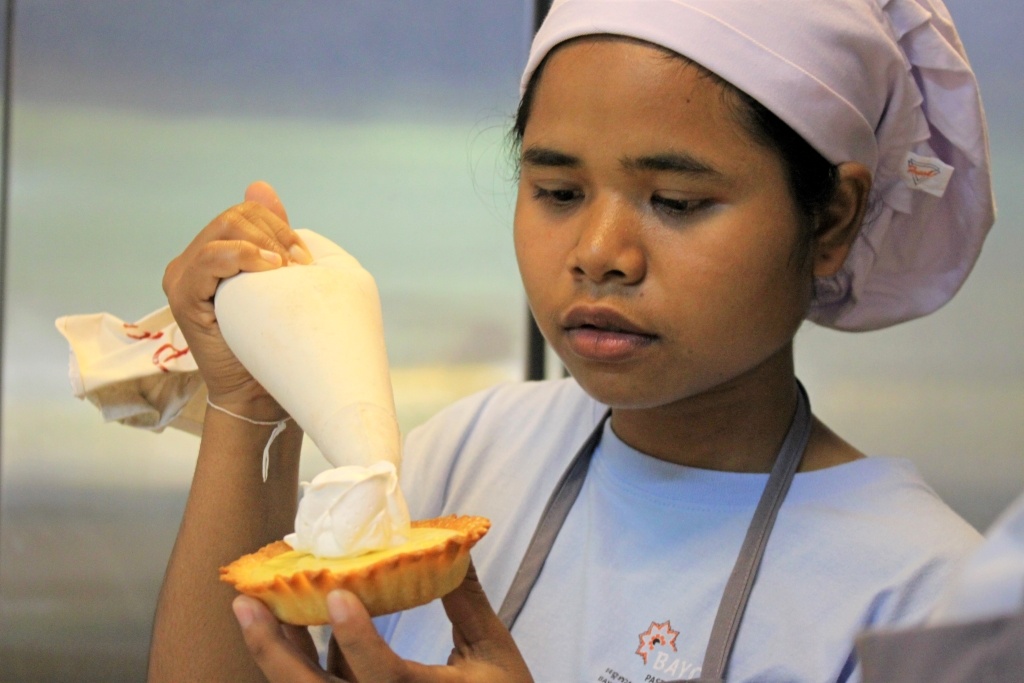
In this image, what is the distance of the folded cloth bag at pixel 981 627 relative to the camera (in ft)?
1.19

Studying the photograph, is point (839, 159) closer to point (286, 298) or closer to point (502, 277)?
point (286, 298)

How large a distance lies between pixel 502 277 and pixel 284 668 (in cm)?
107

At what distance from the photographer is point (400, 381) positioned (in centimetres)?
172

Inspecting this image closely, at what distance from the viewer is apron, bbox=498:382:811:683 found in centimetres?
86

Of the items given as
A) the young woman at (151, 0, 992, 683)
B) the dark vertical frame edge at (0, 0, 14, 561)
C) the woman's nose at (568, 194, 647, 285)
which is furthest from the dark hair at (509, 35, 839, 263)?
the dark vertical frame edge at (0, 0, 14, 561)

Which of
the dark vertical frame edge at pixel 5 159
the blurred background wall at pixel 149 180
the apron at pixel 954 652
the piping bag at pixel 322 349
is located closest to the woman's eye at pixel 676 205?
the piping bag at pixel 322 349

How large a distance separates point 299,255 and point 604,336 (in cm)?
27

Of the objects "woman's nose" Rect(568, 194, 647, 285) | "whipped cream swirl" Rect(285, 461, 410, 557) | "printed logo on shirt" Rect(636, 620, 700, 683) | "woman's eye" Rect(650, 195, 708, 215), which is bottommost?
"printed logo on shirt" Rect(636, 620, 700, 683)

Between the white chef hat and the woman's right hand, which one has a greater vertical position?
the white chef hat

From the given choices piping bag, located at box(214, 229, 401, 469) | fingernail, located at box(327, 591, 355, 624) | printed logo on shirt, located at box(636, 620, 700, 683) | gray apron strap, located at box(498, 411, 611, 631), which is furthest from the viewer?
gray apron strap, located at box(498, 411, 611, 631)

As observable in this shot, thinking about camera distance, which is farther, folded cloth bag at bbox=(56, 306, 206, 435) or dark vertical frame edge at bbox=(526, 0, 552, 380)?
dark vertical frame edge at bbox=(526, 0, 552, 380)

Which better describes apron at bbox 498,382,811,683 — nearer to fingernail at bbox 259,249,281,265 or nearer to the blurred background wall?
fingernail at bbox 259,249,281,265

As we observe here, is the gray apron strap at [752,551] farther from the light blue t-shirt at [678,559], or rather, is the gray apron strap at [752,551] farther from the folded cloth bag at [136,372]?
the folded cloth bag at [136,372]

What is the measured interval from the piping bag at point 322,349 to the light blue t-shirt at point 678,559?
270mm
